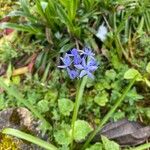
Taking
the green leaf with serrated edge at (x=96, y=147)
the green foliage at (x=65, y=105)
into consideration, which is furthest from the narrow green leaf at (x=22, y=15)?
the green leaf with serrated edge at (x=96, y=147)

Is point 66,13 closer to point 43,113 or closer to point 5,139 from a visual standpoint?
point 43,113

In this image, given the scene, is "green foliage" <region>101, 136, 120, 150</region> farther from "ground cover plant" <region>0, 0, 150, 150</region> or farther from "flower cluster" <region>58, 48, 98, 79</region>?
"flower cluster" <region>58, 48, 98, 79</region>

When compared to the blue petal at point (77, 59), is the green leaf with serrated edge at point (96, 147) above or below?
below

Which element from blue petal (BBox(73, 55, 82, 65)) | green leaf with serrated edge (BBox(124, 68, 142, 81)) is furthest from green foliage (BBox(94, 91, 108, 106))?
blue petal (BBox(73, 55, 82, 65))

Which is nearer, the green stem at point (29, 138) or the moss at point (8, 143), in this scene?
the green stem at point (29, 138)

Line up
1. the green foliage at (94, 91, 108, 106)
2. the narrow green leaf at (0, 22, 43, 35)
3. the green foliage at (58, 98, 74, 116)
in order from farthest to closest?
the narrow green leaf at (0, 22, 43, 35), the green foliage at (94, 91, 108, 106), the green foliage at (58, 98, 74, 116)

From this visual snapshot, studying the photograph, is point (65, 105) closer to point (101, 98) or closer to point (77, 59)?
point (101, 98)

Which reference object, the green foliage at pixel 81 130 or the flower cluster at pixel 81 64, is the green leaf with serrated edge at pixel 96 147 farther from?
the flower cluster at pixel 81 64
